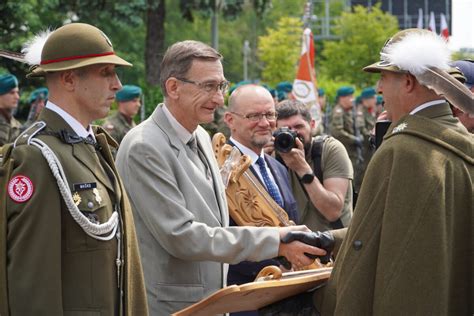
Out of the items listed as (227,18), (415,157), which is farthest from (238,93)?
(227,18)

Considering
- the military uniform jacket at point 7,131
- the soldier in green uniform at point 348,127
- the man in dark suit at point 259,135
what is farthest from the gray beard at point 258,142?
the soldier in green uniform at point 348,127

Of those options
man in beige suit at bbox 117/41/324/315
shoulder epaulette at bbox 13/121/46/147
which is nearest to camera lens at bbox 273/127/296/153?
man in beige suit at bbox 117/41/324/315

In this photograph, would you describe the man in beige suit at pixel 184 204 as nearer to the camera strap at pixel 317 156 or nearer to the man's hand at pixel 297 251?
the man's hand at pixel 297 251

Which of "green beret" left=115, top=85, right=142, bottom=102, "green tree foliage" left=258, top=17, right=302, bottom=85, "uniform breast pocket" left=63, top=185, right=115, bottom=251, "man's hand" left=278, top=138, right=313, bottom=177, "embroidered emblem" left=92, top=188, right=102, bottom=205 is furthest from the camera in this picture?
"green tree foliage" left=258, top=17, right=302, bottom=85

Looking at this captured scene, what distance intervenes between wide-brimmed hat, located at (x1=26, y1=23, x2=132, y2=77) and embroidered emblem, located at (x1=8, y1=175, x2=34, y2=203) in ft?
1.80

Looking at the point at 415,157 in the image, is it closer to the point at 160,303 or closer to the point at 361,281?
the point at 361,281

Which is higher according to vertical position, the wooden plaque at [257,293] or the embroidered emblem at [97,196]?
the embroidered emblem at [97,196]

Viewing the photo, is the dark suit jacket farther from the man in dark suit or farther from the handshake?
the handshake

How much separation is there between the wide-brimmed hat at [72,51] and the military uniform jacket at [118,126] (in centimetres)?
942

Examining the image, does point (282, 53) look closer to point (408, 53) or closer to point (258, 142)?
point (258, 142)

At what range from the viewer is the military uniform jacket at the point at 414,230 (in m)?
4.28

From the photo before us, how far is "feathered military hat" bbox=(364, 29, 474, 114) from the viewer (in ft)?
14.7

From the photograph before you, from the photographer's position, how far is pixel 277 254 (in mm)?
5156

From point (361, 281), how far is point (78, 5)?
2633cm
